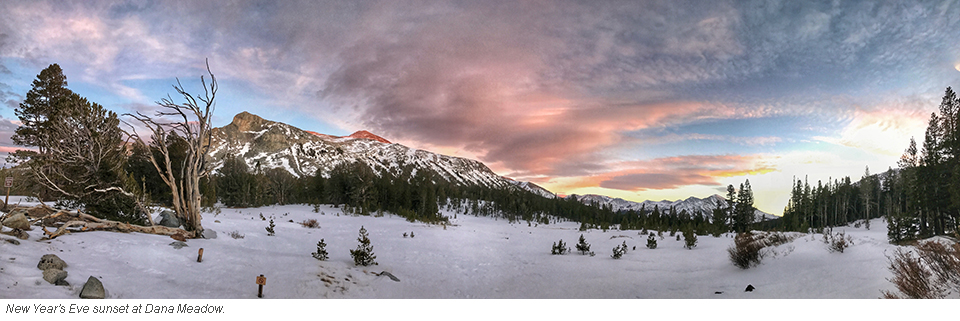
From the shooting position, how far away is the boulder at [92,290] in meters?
4.26

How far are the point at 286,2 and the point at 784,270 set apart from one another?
1206 centimetres

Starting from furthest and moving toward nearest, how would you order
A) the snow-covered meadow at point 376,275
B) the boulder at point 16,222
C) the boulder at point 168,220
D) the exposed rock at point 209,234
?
1. the boulder at point 168,220
2. the exposed rock at point 209,234
3. the boulder at point 16,222
4. the snow-covered meadow at point 376,275

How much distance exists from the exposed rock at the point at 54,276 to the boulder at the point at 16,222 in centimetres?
358

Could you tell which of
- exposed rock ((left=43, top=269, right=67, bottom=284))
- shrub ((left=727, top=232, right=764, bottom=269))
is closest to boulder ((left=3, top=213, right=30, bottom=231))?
exposed rock ((left=43, top=269, right=67, bottom=284))

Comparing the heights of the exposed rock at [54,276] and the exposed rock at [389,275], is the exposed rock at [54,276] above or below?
above

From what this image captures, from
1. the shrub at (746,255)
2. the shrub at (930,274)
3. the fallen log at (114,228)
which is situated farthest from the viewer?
the shrub at (746,255)

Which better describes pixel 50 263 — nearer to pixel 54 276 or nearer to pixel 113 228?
pixel 54 276

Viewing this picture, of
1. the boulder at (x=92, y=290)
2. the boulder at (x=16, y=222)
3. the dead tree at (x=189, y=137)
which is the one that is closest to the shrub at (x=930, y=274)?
the boulder at (x=92, y=290)

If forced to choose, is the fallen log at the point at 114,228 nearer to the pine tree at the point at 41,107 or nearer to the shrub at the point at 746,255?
the pine tree at the point at 41,107

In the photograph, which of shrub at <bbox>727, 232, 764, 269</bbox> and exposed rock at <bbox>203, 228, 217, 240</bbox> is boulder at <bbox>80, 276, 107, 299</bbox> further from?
shrub at <bbox>727, 232, 764, 269</bbox>

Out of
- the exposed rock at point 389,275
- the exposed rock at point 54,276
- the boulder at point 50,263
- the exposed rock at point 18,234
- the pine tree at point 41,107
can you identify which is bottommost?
the exposed rock at point 389,275

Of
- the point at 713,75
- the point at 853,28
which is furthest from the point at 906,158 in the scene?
the point at 713,75

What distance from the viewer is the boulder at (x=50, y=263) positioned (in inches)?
180

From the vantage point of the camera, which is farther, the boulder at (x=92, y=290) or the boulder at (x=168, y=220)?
the boulder at (x=168, y=220)
